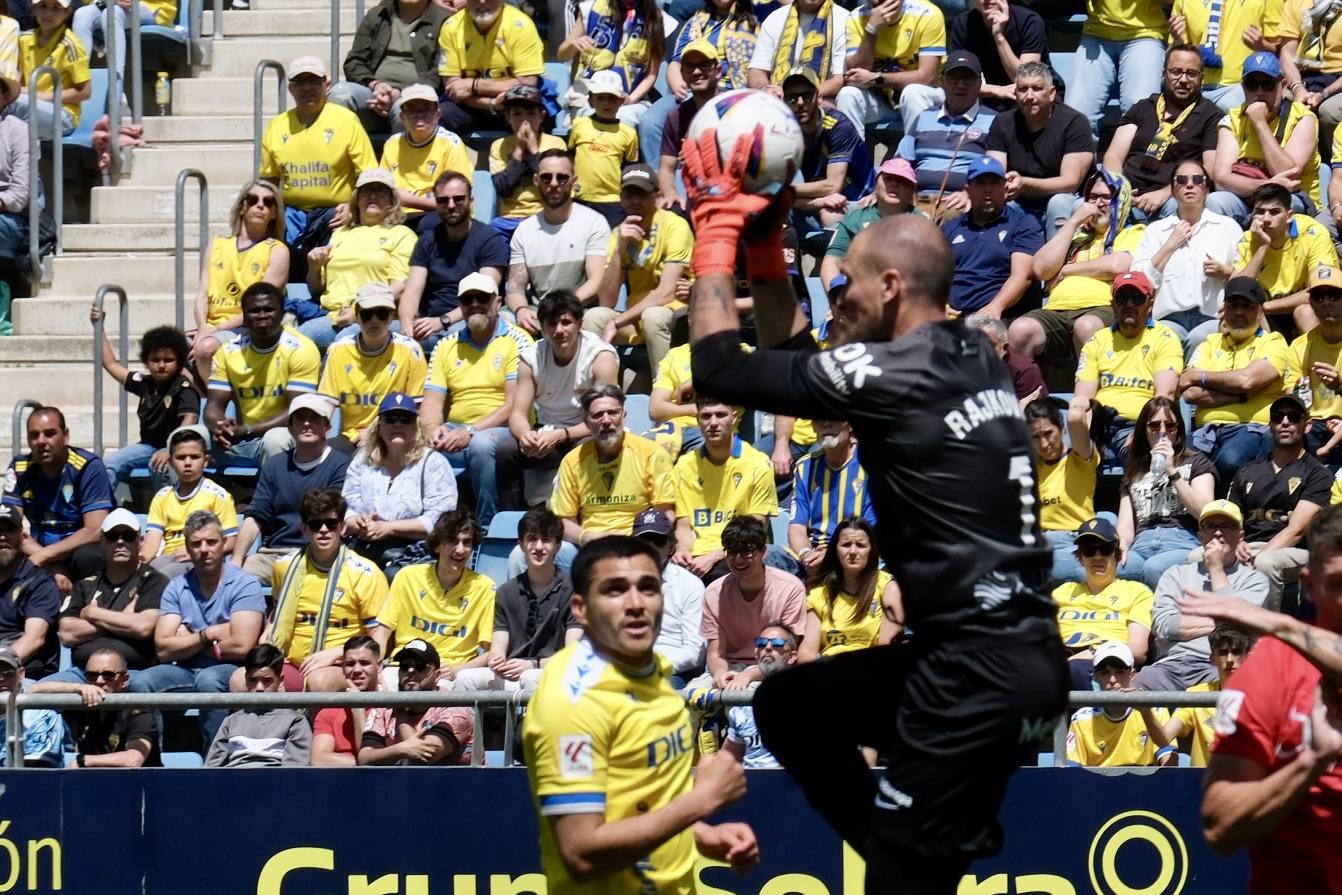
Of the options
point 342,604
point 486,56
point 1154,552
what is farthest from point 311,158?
point 1154,552

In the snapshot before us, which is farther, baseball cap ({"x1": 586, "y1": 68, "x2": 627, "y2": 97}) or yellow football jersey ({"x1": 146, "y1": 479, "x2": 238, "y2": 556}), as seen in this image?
baseball cap ({"x1": 586, "y1": 68, "x2": 627, "y2": 97})

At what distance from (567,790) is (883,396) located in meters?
1.32

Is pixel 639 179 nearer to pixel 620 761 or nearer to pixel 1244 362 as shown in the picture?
pixel 1244 362

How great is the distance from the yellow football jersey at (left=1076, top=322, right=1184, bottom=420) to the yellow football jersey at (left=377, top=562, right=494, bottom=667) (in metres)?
3.77

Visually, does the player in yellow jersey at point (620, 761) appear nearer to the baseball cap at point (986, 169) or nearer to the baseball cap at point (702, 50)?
the baseball cap at point (986, 169)

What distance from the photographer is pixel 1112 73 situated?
14.7 meters

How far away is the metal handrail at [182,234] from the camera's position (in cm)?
1446

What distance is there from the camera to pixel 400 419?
1224cm

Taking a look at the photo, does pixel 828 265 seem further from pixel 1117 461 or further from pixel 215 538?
pixel 215 538

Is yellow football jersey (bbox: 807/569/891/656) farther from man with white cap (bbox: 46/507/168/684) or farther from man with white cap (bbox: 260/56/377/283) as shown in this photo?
man with white cap (bbox: 260/56/377/283)

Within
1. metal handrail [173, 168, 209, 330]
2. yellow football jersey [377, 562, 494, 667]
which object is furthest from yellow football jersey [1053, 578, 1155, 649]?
metal handrail [173, 168, 209, 330]

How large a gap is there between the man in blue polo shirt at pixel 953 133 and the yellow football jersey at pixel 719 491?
281cm

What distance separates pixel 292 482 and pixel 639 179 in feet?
9.65

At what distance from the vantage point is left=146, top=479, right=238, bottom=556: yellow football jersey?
12477 millimetres
